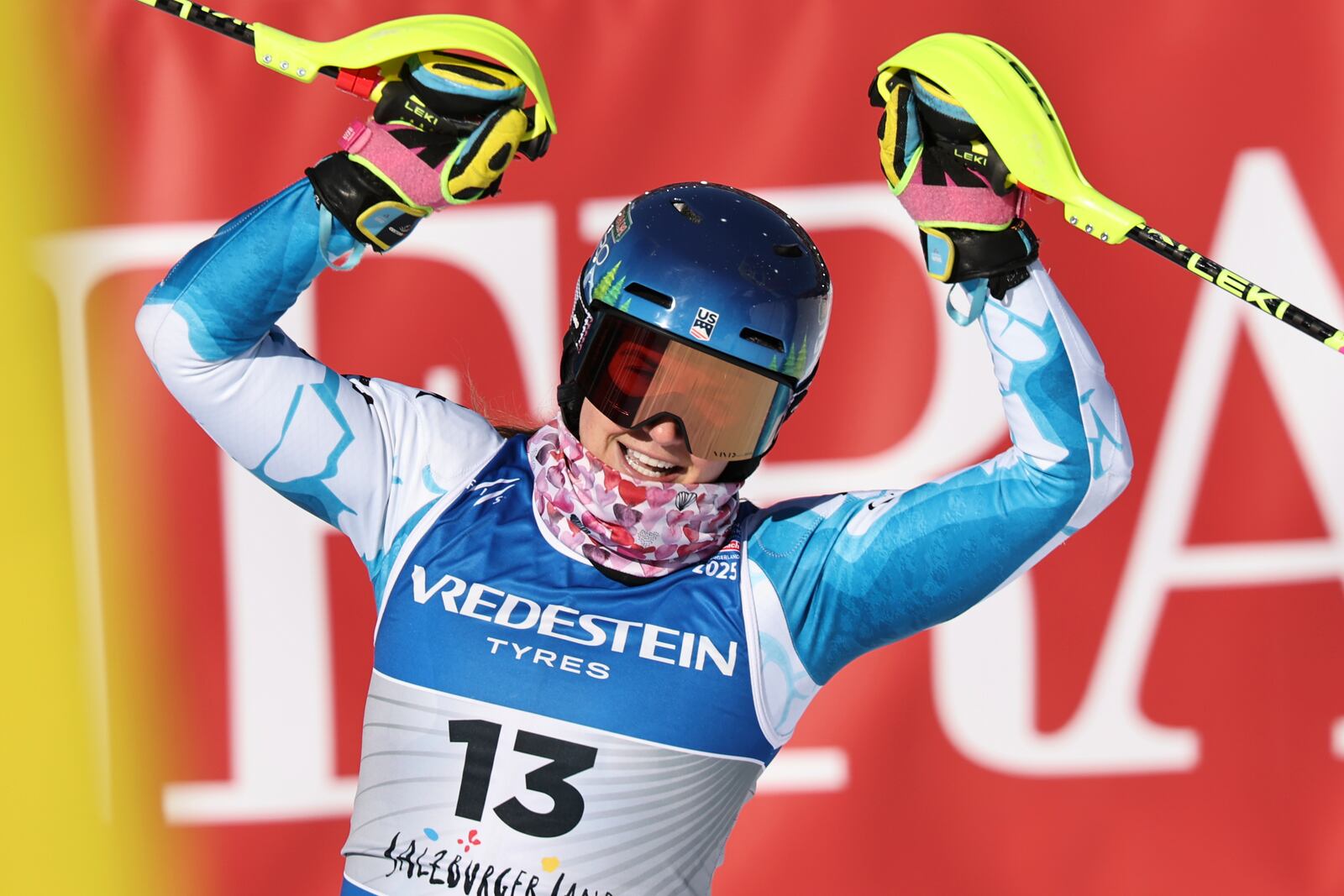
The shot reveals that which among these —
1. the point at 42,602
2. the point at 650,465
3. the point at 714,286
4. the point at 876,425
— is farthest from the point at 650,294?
the point at 42,602

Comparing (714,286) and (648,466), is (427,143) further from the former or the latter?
(648,466)

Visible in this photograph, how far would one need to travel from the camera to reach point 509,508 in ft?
6.69

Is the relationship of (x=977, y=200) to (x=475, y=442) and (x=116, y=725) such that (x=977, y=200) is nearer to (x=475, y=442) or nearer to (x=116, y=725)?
(x=475, y=442)

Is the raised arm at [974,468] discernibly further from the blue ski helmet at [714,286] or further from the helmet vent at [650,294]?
the helmet vent at [650,294]

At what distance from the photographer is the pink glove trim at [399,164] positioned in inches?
69.2

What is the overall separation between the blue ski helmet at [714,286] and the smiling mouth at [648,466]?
73 millimetres

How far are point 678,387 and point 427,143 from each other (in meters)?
0.41

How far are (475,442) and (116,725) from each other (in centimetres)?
165

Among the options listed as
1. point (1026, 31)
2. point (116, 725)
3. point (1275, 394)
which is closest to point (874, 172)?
point (1026, 31)

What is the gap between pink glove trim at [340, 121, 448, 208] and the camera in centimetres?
176

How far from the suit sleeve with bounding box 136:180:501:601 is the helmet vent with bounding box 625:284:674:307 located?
0.33 metres

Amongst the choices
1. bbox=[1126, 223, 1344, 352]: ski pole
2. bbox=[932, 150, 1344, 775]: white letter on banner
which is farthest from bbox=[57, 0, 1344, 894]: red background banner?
bbox=[1126, 223, 1344, 352]: ski pole

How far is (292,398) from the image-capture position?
6.38 ft

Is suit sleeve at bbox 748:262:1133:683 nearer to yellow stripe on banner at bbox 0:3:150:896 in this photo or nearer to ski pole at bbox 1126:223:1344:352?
ski pole at bbox 1126:223:1344:352
